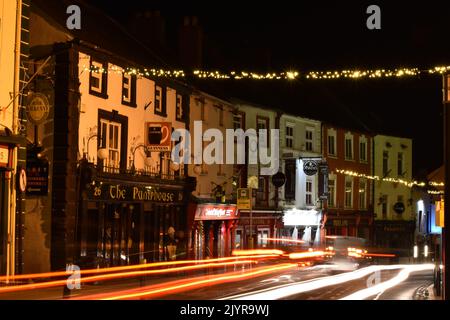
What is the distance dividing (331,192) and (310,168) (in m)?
6.11

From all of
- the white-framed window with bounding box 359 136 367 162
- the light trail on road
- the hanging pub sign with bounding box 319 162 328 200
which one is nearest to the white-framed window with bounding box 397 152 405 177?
the white-framed window with bounding box 359 136 367 162

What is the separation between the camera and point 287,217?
43.3 metres

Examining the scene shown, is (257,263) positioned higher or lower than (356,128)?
lower

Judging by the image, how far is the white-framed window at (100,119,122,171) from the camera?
2614cm

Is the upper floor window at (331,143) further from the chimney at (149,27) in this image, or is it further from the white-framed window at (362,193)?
the chimney at (149,27)

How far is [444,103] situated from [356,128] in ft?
124

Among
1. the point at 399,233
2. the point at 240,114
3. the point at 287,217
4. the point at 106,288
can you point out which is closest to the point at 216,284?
the point at 106,288

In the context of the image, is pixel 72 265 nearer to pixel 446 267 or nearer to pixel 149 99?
pixel 149 99

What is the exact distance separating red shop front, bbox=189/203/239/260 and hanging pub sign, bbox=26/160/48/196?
12180 millimetres

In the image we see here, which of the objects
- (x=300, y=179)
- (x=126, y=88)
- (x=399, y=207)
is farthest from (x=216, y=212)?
(x=399, y=207)

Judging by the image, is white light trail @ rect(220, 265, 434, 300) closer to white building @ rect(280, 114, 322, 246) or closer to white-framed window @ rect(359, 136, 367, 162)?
white building @ rect(280, 114, 322, 246)

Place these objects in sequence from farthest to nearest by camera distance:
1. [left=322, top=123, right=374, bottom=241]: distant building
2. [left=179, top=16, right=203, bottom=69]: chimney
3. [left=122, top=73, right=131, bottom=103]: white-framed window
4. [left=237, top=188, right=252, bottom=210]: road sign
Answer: [left=322, top=123, right=374, bottom=241]: distant building
[left=179, top=16, right=203, bottom=69]: chimney
[left=237, top=188, right=252, bottom=210]: road sign
[left=122, top=73, right=131, bottom=103]: white-framed window

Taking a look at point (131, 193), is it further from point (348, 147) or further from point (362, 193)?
point (362, 193)

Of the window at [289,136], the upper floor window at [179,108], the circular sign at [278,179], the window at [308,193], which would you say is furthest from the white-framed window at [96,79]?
the window at [308,193]
